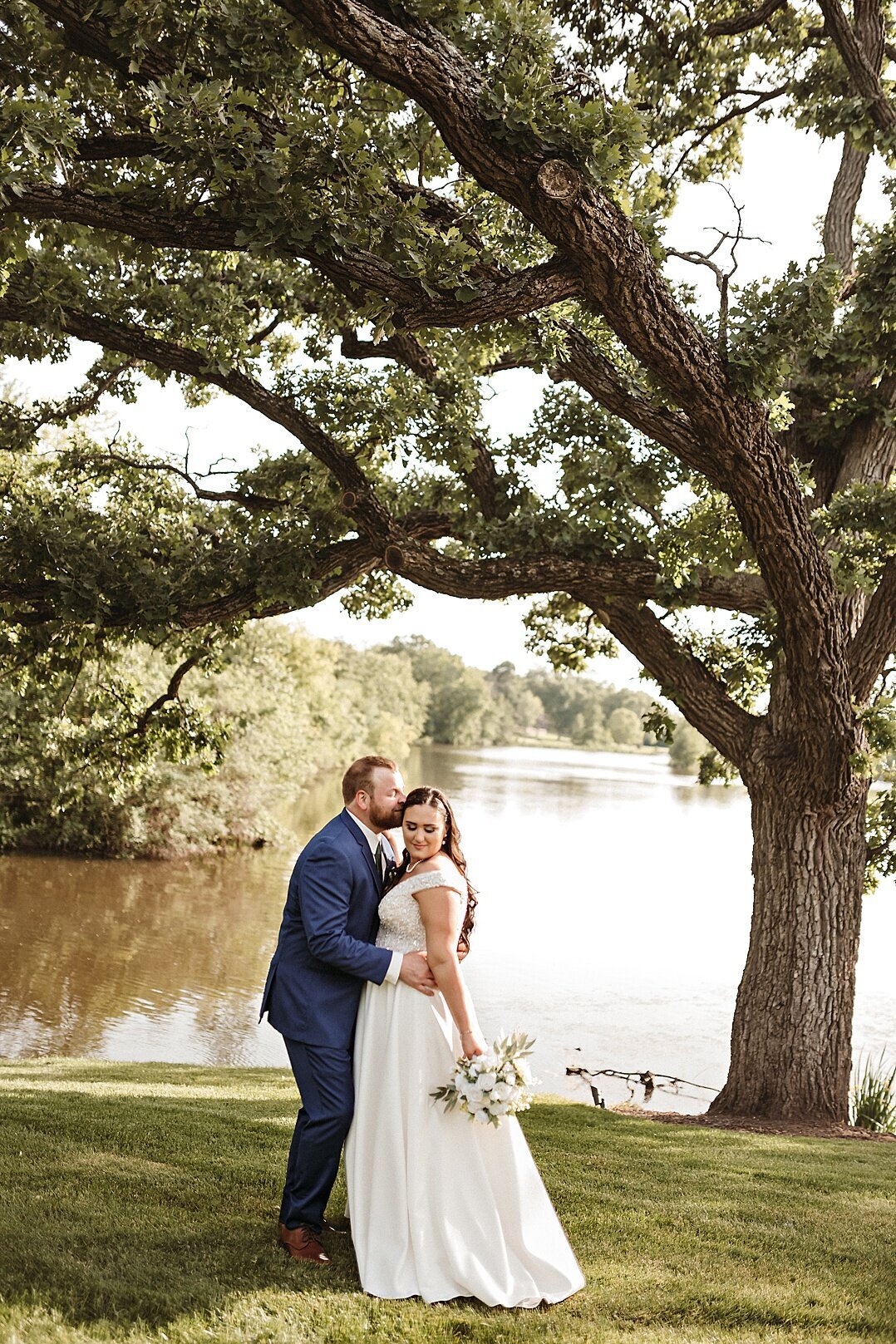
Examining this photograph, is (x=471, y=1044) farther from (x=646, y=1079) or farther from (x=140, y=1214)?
(x=646, y=1079)

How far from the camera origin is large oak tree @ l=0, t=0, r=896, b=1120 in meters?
5.54

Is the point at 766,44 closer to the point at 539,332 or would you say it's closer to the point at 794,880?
the point at 539,332

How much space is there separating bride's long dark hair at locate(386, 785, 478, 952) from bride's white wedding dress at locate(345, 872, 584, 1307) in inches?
9.1

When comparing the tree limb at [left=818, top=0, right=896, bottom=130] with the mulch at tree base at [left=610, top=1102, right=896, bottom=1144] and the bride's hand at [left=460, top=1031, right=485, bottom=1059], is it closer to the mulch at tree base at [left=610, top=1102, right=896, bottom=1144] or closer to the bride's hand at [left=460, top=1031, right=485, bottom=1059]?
the mulch at tree base at [left=610, top=1102, right=896, bottom=1144]

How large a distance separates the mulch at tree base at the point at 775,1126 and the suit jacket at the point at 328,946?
5.18 meters

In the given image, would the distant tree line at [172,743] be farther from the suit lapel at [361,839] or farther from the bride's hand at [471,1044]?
the bride's hand at [471,1044]

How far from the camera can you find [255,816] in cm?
2894

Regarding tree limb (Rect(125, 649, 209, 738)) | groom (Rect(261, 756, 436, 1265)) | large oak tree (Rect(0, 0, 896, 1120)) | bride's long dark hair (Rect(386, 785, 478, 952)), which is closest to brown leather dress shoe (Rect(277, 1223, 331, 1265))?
groom (Rect(261, 756, 436, 1265))

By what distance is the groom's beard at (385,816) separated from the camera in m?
4.71

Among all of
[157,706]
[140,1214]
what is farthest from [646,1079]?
[140,1214]

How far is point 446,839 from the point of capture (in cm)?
465

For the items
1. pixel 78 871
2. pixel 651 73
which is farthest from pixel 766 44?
pixel 78 871

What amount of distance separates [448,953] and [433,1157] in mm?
780

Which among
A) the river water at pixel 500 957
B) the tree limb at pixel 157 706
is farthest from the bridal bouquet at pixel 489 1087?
the river water at pixel 500 957
